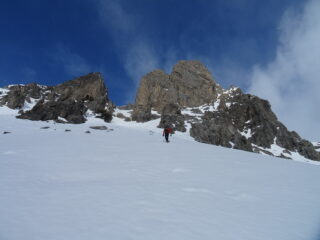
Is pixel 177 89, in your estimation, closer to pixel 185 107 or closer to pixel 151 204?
pixel 185 107

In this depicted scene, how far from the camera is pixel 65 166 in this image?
12570 mm

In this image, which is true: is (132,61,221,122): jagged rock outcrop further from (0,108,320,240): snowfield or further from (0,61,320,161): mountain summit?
(0,108,320,240): snowfield

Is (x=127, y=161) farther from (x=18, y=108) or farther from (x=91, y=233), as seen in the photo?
(x=18, y=108)

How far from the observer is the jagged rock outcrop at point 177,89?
487 feet

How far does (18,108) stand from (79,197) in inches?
3428

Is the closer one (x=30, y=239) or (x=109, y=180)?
(x=30, y=239)

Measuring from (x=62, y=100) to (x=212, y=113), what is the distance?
68743 millimetres

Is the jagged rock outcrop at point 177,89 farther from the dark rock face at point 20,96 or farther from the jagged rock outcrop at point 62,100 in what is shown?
the dark rock face at point 20,96

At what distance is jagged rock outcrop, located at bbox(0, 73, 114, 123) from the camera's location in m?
69.8

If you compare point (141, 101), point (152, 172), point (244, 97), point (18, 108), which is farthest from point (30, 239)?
point (141, 101)

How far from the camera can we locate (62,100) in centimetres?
8944

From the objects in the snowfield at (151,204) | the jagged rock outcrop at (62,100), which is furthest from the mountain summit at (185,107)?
the snowfield at (151,204)

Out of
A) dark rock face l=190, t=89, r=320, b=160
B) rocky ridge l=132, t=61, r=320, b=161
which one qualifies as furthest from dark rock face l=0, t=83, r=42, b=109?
dark rock face l=190, t=89, r=320, b=160

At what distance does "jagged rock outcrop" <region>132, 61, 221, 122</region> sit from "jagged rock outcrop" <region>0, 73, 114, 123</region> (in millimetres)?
31923
